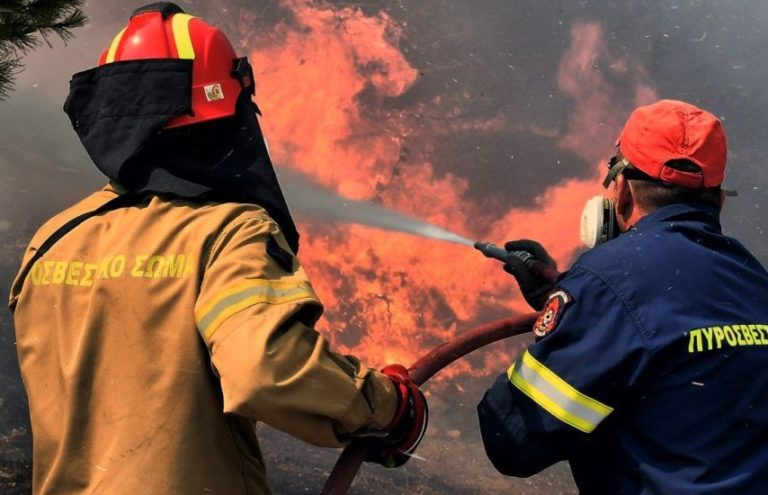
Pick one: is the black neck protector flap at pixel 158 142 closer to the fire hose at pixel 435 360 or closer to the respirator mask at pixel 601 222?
the fire hose at pixel 435 360

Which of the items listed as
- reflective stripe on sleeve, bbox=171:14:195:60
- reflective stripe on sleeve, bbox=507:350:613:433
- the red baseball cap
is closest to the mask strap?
the red baseball cap

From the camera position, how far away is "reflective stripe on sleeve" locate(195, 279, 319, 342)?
171 centimetres

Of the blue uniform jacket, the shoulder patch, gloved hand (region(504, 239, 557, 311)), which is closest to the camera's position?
the blue uniform jacket

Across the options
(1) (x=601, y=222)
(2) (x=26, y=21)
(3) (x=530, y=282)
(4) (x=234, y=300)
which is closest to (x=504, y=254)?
(3) (x=530, y=282)

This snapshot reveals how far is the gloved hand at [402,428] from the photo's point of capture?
6.66 feet

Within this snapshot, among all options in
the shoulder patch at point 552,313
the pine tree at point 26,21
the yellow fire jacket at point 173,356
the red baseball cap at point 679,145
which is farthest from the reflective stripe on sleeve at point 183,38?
the pine tree at point 26,21

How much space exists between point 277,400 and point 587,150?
26.8ft

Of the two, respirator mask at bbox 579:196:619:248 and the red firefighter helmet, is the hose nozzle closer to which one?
respirator mask at bbox 579:196:619:248

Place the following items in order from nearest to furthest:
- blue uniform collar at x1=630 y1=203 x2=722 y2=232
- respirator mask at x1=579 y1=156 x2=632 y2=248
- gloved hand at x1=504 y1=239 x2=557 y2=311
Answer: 1. blue uniform collar at x1=630 y1=203 x2=722 y2=232
2. respirator mask at x1=579 y1=156 x2=632 y2=248
3. gloved hand at x1=504 y1=239 x2=557 y2=311

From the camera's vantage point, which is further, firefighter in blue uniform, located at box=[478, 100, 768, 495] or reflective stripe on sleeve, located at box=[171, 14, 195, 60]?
reflective stripe on sleeve, located at box=[171, 14, 195, 60]

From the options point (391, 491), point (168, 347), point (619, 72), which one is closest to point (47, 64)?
point (391, 491)

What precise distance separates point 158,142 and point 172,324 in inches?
25.7

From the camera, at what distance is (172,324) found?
1.82 meters

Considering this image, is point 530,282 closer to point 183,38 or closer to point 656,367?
point 656,367
